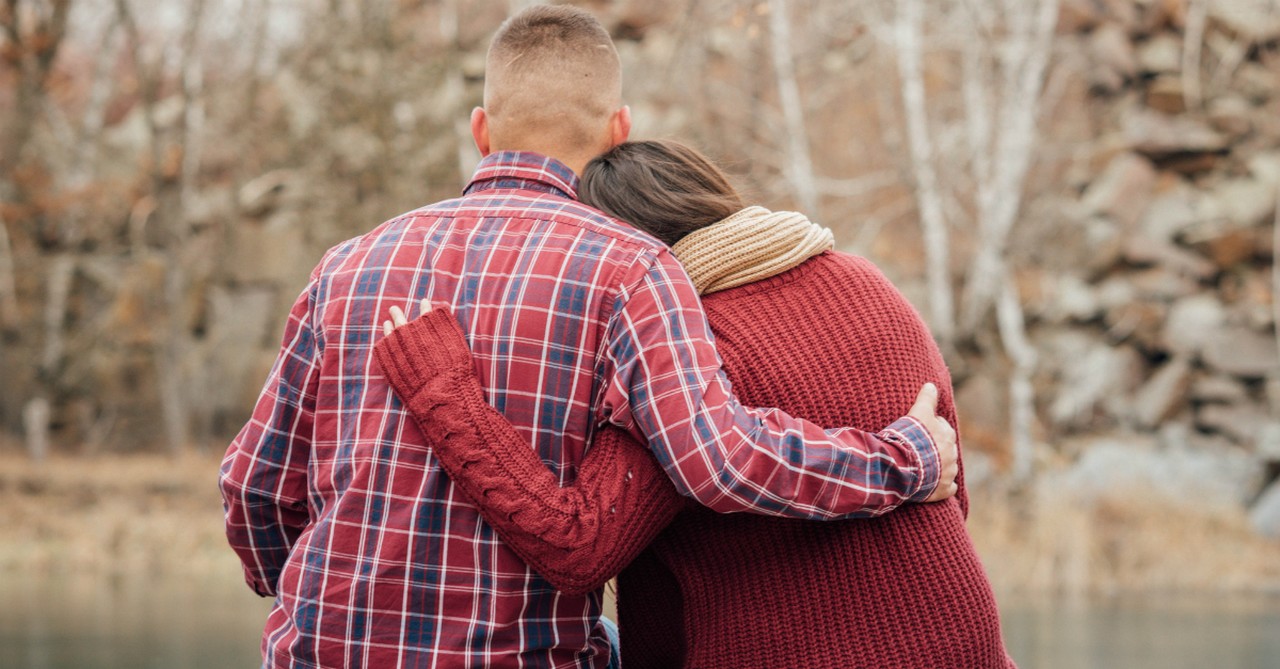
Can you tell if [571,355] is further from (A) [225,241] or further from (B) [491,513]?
(A) [225,241]

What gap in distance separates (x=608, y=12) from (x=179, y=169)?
559cm

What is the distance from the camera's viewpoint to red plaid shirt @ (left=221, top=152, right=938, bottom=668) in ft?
6.32

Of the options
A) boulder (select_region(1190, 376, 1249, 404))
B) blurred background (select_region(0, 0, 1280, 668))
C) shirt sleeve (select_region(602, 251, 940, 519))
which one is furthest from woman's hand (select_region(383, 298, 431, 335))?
boulder (select_region(1190, 376, 1249, 404))

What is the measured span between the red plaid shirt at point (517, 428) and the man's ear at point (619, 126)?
0.29 m

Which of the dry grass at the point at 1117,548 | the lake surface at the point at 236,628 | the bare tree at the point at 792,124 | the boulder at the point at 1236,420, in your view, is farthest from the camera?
the boulder at the point at 1236,420

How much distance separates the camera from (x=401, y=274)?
6.75ft

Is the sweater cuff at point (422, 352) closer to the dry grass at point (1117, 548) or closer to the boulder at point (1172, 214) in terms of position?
the dry grass at point (1117, 548)

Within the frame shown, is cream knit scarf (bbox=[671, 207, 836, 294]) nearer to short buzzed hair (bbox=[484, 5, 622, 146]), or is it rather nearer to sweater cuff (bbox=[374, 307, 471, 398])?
short buzzed hair (bbox=[484, 5, 622, 146])

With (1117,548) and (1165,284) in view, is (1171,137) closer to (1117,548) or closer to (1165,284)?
(1165,284)

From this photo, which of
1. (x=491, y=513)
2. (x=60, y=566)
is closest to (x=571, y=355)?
(x=491, y=513)

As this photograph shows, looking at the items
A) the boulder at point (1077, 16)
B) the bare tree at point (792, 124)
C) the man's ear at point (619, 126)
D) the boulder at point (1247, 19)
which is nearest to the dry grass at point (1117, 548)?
the bare tree at point (792, 124)

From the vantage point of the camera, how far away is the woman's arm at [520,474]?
1.91 meters

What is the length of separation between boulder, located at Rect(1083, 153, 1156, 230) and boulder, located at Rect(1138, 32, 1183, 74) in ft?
4.09

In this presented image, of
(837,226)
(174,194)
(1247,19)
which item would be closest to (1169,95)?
(1247,19)
